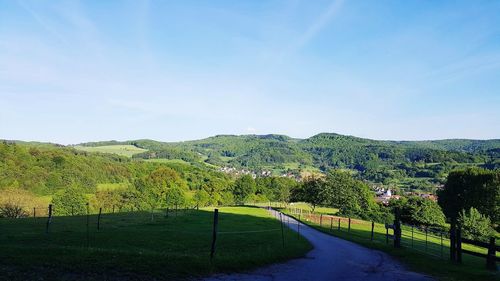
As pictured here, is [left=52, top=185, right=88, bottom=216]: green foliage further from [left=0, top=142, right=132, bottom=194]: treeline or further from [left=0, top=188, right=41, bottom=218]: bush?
[left=0, top=142, right=132, bottom=194]: treeline

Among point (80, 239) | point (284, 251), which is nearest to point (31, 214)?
point (80, 239)

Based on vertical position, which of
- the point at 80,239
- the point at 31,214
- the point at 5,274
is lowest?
the point at 31,214

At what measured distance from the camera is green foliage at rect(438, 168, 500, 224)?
98375 mm

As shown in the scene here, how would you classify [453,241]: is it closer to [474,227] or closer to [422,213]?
[474,227]

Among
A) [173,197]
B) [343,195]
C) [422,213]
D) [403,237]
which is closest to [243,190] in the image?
[343,195]

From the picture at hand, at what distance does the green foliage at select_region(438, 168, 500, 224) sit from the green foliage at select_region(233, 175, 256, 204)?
6678cm

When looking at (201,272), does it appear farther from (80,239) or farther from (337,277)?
(80,239)

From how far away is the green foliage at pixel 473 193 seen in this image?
98375 millimetres

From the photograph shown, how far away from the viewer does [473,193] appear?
106 meters

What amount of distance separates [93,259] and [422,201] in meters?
93.4

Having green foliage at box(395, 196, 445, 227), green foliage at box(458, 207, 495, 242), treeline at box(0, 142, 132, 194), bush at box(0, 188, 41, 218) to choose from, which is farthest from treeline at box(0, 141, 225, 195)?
green foliage at box(458, 207, 495, 242)

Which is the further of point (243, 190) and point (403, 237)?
point (243, 190)

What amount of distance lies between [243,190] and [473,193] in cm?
7726

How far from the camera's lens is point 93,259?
15555 mm
